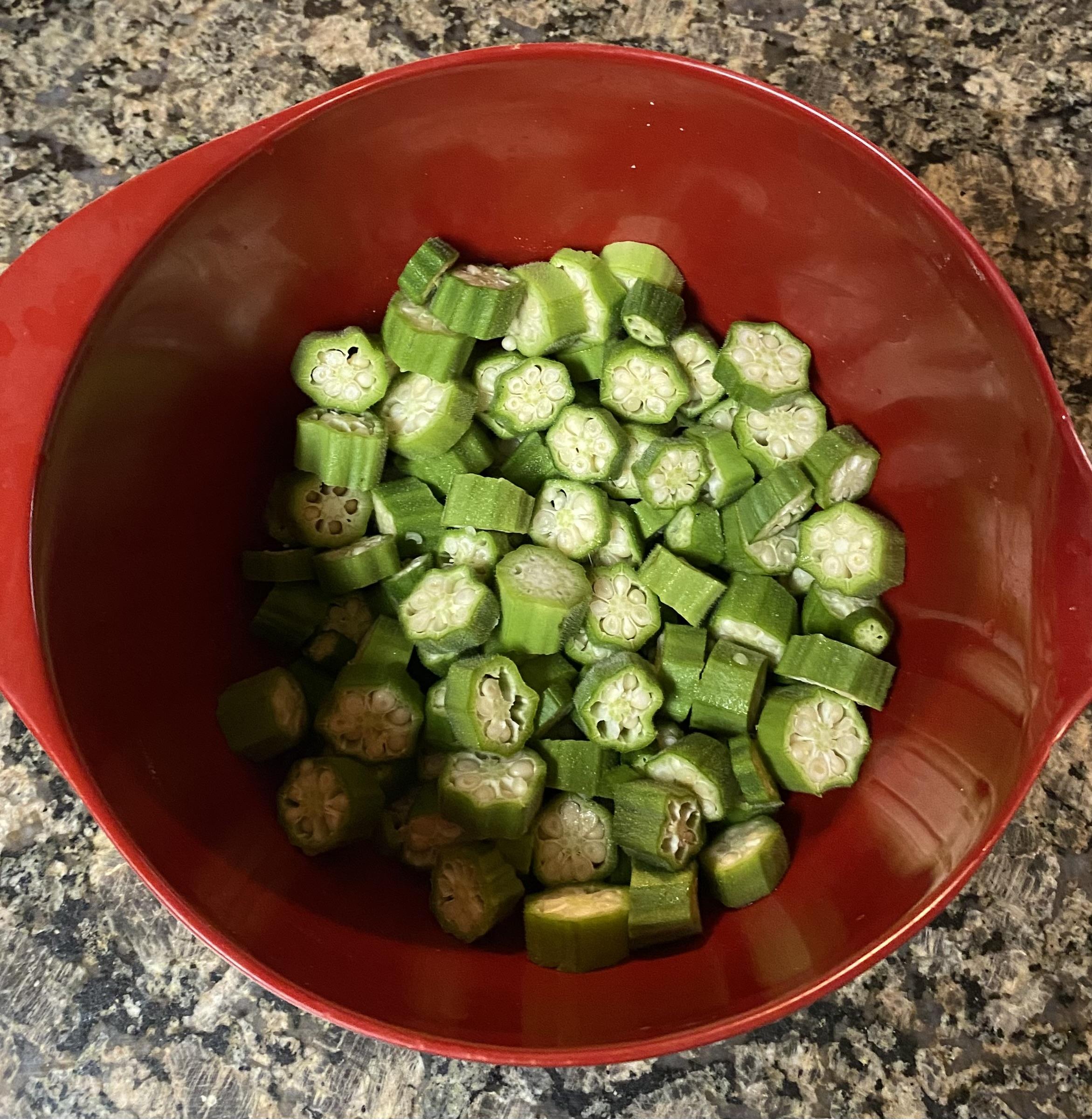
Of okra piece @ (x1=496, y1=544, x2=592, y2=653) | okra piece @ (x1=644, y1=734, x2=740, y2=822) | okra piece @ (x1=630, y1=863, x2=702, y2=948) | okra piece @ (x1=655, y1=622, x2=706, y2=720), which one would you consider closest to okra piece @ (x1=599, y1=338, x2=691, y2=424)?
okra piece @ (x1=496, y1=544, x2=592, y2=653)

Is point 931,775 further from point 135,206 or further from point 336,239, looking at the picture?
point 135,206

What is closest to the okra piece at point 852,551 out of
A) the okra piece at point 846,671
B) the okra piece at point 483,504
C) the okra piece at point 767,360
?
the okra piece at point 846,671

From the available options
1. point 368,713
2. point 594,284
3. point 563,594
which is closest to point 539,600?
point 563,594

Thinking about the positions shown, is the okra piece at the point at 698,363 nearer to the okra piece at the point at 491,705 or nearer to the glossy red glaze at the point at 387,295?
the glossy red glaze at the point at 387,295

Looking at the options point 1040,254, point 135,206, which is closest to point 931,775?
point 1040,254

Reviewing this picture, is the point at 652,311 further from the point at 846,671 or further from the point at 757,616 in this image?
the point at 846,671
